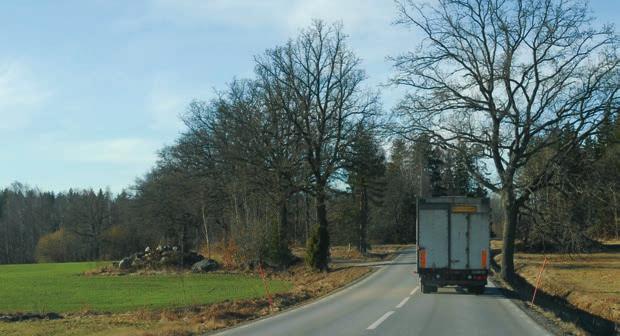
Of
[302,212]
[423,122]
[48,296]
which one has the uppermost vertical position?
[423,122]

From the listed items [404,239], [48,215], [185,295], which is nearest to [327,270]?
[185,295]

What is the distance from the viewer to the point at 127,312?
23.9 meters

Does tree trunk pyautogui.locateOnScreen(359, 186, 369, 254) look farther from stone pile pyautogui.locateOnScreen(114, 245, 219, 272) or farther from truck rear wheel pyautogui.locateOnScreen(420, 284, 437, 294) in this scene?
truck rear wheel pyautogui.locateOnScreen(420, 284, 437, 294)

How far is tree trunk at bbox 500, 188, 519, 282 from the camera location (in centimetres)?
3185

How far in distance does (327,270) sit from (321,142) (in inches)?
366

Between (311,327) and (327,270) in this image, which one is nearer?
(311,327)

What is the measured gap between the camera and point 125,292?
113ft

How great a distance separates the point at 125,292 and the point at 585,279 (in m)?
24.2

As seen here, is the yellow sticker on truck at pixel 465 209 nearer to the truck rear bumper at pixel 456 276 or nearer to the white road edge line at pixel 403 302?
the truck rear bumper at pixel 456 276

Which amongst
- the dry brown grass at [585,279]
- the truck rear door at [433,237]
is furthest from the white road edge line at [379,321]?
the dry brown grass at [585,279]

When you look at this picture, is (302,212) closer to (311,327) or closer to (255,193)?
(255,193)

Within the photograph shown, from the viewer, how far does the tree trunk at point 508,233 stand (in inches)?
1254

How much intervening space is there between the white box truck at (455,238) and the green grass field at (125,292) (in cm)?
854

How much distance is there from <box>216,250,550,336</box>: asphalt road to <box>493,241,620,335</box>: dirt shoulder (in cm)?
128
